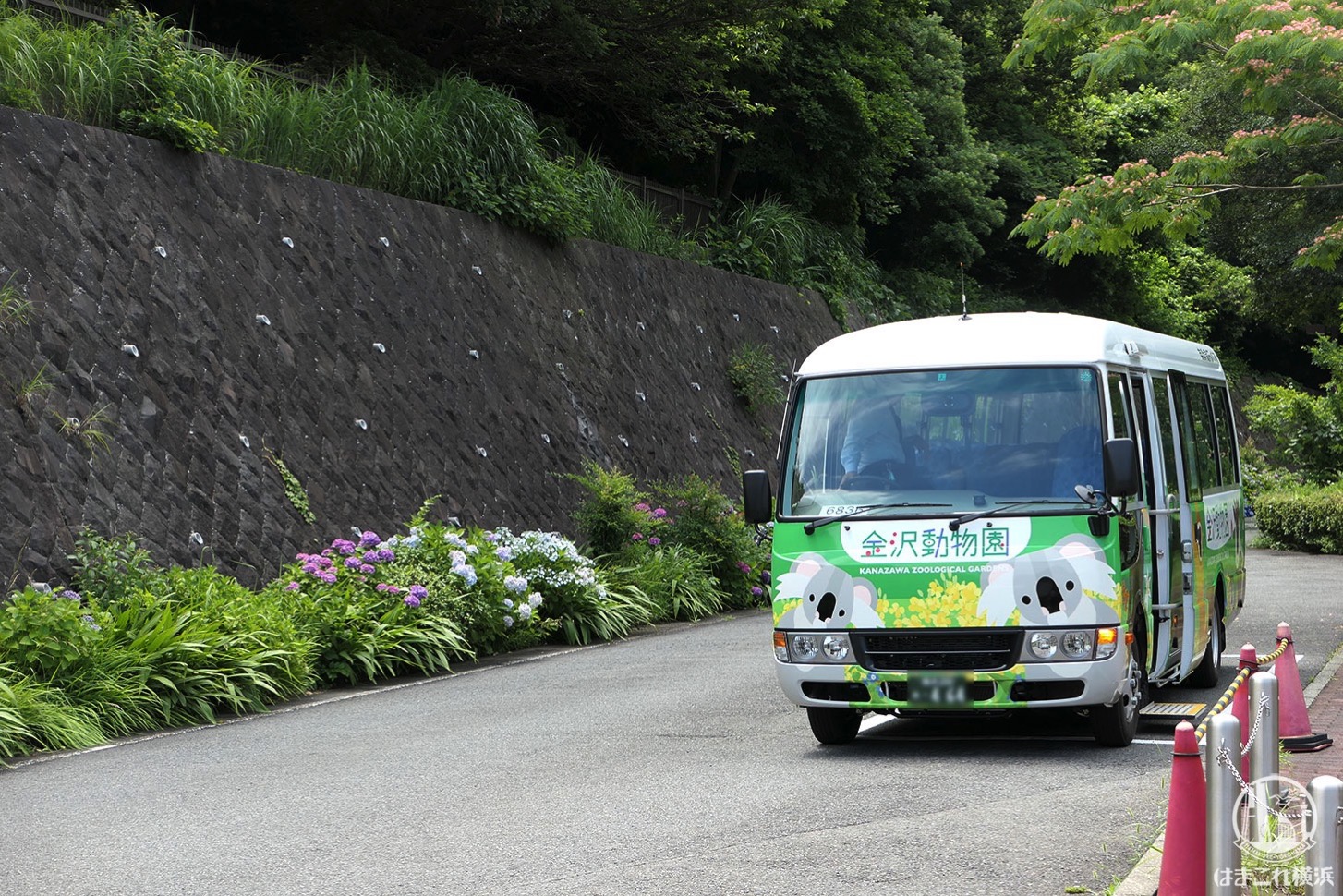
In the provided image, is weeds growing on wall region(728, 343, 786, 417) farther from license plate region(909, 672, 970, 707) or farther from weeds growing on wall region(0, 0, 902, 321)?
license plate region(909, 672, 970, 707)

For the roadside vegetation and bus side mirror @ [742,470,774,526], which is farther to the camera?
the roadside vegetation

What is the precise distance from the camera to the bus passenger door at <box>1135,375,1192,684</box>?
9.70 meters

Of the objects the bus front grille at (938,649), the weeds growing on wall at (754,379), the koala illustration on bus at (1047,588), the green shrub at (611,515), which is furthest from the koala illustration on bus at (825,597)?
the weeds growing on wall at (754,379)

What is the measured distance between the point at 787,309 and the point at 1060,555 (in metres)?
20.3

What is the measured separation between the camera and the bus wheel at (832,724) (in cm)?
915

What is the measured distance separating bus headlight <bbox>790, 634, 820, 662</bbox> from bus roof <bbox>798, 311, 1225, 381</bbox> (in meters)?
1.65

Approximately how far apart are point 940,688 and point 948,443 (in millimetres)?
1469

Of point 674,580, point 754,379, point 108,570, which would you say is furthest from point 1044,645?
point 754,379

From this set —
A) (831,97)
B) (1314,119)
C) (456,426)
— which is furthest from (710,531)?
(831,97)

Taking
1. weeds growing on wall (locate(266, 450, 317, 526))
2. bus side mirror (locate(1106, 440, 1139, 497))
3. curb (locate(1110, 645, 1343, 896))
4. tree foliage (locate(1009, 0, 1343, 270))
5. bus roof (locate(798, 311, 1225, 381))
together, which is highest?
tree foliage (locate(1009, 0, 1343, 270))

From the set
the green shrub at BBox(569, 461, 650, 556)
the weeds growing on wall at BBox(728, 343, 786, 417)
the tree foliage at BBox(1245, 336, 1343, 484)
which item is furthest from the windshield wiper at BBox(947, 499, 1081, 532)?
the tree foliage at BBox(1245, 336, 1343, 484)

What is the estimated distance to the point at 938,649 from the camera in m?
8.59

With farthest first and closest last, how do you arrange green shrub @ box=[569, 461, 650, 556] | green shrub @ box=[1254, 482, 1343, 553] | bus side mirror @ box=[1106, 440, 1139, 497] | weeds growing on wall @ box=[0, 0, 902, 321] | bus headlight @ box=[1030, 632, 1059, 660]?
green shrub @ box=[1254, 482, 1343, 553], green shrub @ box=[569, 461, 650, 556], weeds growing on wall @ box=[0, 0, 902, 321], bus headlight @ box=[1030, 632, 1059, 660], bus side mirror @ box=[1106, 440, 1139, 497]
